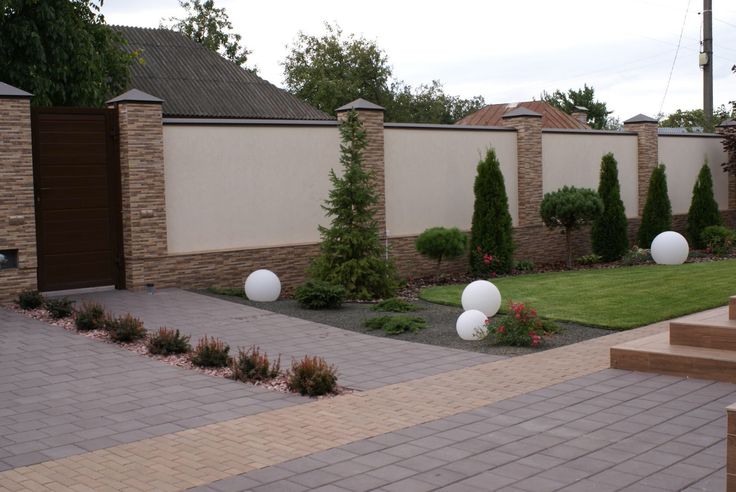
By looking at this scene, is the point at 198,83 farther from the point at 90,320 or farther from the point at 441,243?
the point at 90,320

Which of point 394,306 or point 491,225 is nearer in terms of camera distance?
point 394,306

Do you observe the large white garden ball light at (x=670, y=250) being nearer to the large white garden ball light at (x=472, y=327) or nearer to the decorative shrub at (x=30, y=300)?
the large white garden ball light at (x=472, y=327)

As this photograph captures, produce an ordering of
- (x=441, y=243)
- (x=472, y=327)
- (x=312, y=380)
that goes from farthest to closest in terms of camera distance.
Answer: (x=441, y=243) < (x=472, y=327) < (x=312, y=380)

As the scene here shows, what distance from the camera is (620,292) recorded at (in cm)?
1320

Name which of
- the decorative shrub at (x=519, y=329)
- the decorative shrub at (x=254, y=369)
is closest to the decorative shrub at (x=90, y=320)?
Result: the decorative shrub at (x=254, y=369)

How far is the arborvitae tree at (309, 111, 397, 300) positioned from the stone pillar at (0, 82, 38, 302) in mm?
4322

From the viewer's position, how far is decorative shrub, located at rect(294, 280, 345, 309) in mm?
12141

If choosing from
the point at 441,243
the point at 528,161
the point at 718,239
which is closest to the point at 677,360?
the point at 441,243

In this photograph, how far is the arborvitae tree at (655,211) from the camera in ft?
66.7

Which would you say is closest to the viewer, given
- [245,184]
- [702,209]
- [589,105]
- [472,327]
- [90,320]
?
[472,327]

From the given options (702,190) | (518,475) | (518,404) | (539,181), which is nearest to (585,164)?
(539,181)

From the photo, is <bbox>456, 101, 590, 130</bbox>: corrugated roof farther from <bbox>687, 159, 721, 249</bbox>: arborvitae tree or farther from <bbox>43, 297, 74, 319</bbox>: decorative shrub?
<bbox>43, 297, 74, 319</bbox>: decorative shrub

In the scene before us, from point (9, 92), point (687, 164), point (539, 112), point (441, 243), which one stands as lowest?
point (441, 243)

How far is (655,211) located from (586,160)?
2.12 metres
